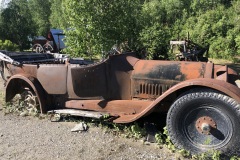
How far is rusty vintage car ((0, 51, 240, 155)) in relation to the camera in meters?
4.10

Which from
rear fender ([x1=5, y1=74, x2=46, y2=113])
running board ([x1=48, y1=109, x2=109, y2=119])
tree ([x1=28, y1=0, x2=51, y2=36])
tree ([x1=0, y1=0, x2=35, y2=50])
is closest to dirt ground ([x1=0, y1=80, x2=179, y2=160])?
running board ([x1=48, y1=109, x2=109, y2=119])

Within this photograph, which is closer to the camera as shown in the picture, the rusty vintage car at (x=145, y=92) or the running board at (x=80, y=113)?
the rusty vintage car at (x=145, y=92)

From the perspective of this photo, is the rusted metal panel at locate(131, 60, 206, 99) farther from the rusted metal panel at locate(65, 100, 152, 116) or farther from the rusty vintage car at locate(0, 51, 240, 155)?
the rusted metal panel at locate(65, 100, 152, 116)

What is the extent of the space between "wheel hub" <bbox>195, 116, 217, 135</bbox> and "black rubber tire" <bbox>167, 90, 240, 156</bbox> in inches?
1.2

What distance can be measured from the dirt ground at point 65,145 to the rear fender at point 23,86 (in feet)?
1.68

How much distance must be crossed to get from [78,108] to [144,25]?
33.2 feet

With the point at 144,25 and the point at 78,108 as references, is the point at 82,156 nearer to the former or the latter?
the point at 78,108

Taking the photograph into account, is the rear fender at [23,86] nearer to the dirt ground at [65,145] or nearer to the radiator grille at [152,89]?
the dirt ground at [65,145]

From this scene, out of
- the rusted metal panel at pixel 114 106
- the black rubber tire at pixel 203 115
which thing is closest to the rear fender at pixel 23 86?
the rusted metal panel at pixel 114 106

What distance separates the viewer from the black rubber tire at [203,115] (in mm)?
3996

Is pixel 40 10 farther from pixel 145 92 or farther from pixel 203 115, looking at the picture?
pixel 203 115

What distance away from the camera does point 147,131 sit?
4.90 meters

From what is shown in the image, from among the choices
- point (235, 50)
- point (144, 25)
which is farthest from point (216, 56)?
point (144, 25)

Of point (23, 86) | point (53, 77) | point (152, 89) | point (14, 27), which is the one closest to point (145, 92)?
point (152, 89)
